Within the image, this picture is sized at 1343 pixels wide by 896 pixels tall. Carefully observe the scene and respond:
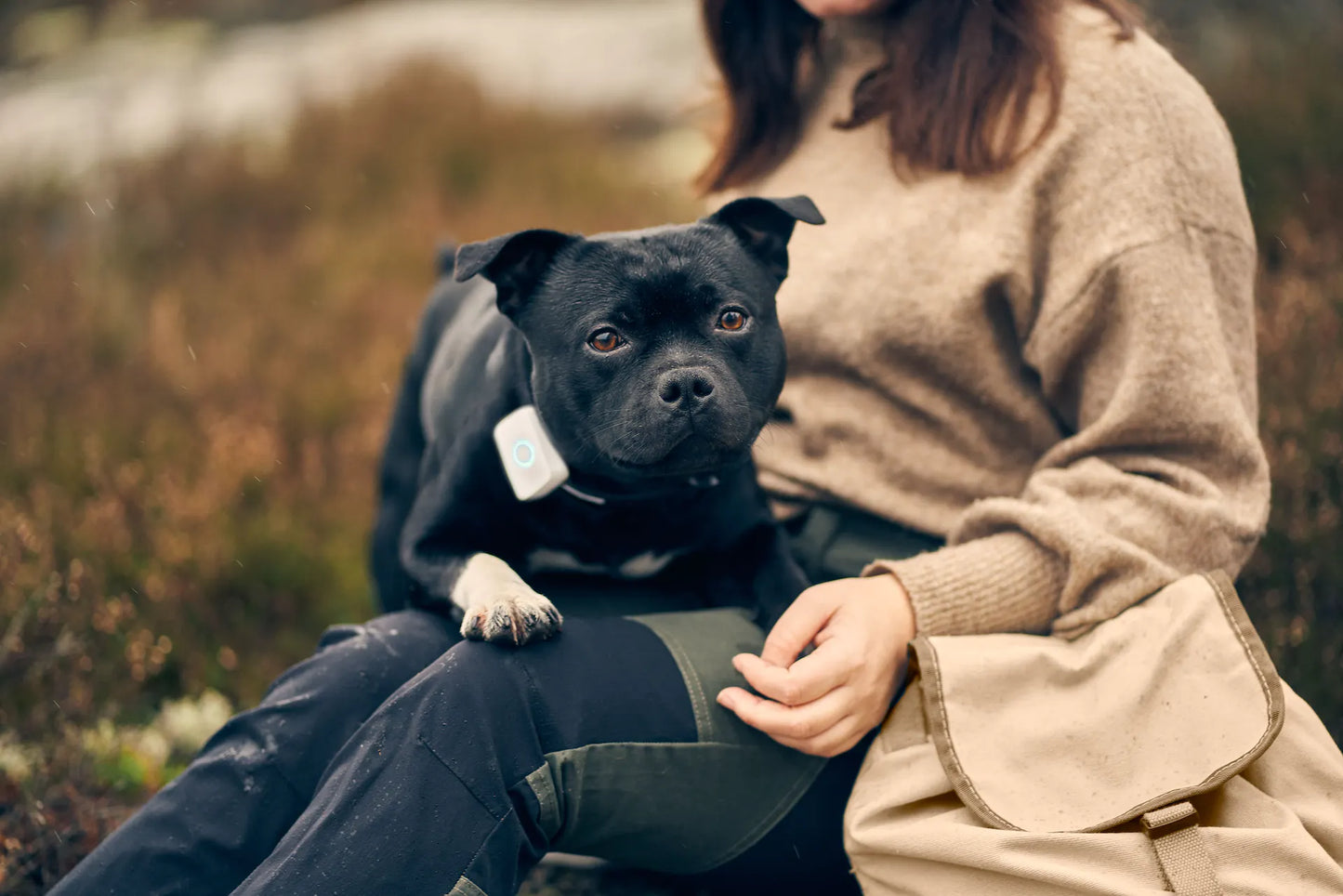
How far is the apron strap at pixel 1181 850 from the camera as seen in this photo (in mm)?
1522

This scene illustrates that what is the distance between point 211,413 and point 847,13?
10.7 ft

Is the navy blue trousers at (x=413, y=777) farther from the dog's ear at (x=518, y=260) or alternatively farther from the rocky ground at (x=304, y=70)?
the rocky ground at (x=304, y=70)

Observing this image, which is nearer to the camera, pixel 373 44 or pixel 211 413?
pixel 211 413

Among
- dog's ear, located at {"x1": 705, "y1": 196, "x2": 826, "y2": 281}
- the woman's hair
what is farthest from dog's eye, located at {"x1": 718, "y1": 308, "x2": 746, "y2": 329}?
the woman's hair

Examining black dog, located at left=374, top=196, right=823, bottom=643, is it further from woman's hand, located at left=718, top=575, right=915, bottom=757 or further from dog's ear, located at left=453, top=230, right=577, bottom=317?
woman's hand, located at left=718, top=575, right=915, bottom=757

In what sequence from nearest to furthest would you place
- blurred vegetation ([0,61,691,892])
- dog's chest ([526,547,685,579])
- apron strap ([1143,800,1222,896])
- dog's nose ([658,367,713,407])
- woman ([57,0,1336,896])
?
apron strap ([1143,800,1222,896]), woman ([57,0,1336,896]), dog's nose ([658,367,713,407]), dog's chest ([526,547,685,579]), blurred vegetation ([0,61,691,892])

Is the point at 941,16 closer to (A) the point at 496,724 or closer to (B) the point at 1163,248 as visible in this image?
(B) the point at 1163,248

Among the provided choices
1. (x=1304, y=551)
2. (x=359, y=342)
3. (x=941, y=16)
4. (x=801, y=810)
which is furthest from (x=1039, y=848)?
(x=359, y=342)

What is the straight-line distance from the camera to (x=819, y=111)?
258 centimetres

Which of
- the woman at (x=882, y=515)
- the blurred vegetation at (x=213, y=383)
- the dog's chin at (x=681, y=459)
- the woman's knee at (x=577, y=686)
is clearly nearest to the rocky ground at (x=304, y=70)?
the blurred vegetation at (x=213, y=383)

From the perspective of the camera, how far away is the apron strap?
4.99 feet

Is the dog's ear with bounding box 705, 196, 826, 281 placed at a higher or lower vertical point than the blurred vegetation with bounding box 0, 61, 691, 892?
higher

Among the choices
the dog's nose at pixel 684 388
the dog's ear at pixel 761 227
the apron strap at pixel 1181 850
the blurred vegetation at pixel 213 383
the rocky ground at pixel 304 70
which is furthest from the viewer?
the rocky ground at pixel 304 70

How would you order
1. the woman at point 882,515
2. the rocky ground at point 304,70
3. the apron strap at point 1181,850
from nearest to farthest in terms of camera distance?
1. the apron strap at point 1181,850
2. the woman at point 882,515
3. the rocky ground at point 304,70
